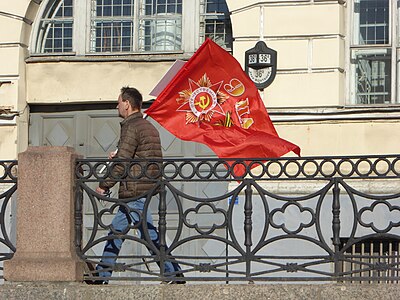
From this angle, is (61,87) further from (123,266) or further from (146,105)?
(123,266)

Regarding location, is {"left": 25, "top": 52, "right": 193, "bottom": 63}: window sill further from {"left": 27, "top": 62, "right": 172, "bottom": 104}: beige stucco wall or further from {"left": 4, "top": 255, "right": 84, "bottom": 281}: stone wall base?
{"left": 4, "top": 255, "right": 84, "bottom": 281}: stone wall base

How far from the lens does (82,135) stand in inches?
632

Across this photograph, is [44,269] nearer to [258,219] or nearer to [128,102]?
[128,102]

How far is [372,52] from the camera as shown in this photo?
15.3 meters

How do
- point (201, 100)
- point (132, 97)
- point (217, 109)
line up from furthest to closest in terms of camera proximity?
point (217, 109) → point (201, 100) → point (132, 97)

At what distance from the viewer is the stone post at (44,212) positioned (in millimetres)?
10492

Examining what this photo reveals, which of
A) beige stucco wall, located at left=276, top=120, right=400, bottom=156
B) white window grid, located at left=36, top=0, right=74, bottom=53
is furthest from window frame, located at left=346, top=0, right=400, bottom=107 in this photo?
white window grid, located at left=36, top=0, right=74, bottom=53

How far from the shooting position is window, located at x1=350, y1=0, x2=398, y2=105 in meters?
15.2

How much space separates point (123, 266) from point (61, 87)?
19.9 feet

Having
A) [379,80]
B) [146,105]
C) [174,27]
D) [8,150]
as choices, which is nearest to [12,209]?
Answer: [8,150]

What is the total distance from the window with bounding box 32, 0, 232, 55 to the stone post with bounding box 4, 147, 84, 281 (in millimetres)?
5620

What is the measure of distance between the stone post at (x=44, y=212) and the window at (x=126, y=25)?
5620 millimetres

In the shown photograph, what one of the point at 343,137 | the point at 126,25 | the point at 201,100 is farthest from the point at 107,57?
the point at 201,100

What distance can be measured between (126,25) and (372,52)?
3.24m
